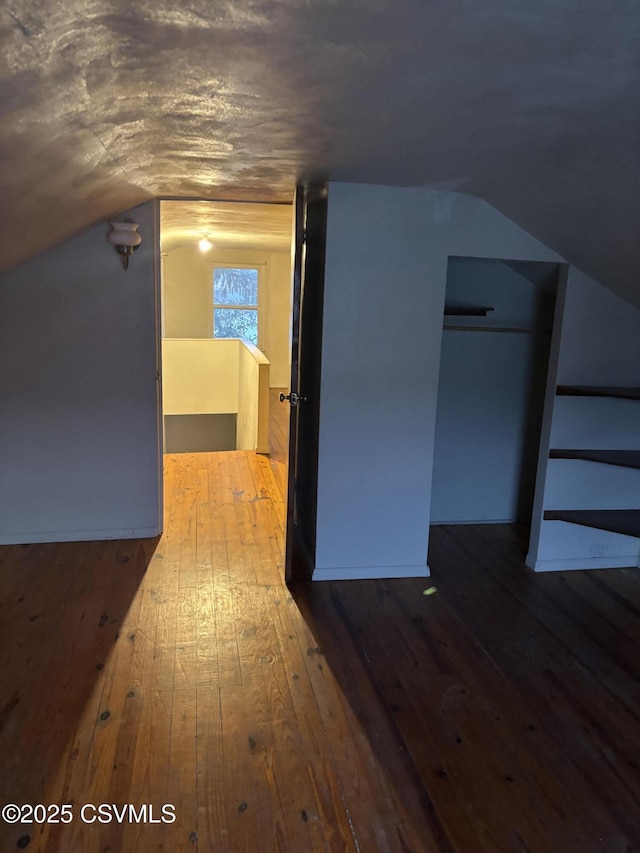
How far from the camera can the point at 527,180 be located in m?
2.60

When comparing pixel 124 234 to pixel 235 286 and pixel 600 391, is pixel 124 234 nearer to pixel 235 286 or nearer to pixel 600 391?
pixel 600 391

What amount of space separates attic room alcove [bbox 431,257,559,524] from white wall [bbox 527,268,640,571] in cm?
53

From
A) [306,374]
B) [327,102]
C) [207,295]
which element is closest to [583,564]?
[306,374]

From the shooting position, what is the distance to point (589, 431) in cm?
352

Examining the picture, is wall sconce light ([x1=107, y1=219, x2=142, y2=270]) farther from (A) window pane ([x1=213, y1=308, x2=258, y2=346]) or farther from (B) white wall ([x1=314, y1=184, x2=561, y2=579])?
(A) window pane ([x1=213, y1=308, x2=258, y2=346])

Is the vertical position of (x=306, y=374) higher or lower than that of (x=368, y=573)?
higher

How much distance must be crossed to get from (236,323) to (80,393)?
Answer: 5.34 metres

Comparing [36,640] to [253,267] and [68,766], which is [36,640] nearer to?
[68,766]

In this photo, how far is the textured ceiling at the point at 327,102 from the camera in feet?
4.35

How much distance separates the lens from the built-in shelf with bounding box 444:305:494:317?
3830mm

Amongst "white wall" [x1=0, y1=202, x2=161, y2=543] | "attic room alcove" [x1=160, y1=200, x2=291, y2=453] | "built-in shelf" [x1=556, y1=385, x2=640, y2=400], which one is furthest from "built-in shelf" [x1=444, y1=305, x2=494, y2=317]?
"attic room alcove" [x1=160, y1=200, x2=291, y2=453]

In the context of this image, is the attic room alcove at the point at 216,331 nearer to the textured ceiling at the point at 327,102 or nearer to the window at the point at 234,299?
the window at the point at 234,299

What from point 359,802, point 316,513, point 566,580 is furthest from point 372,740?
point 566,580

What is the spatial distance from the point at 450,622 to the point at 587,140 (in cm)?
215
